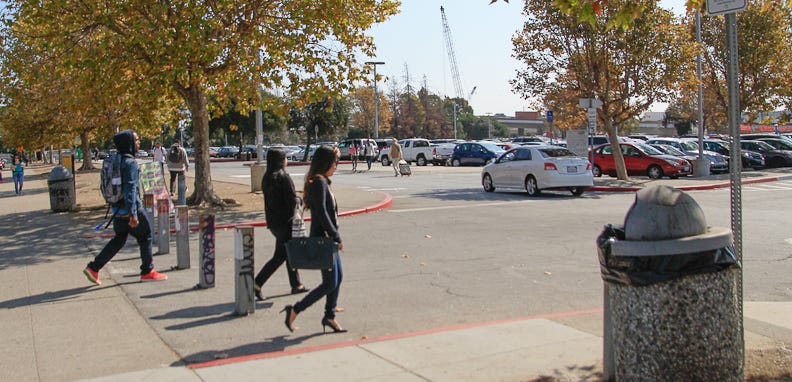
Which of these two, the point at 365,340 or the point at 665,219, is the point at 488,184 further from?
the point at 665,219

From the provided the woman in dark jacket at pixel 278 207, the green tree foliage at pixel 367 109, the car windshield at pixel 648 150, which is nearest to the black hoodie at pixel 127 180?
the woman in dark jacket at pixel 278 207

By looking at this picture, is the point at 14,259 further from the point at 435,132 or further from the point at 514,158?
the point at 435,132

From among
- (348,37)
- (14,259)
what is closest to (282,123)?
(348,37)

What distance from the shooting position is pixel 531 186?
21.5 meters

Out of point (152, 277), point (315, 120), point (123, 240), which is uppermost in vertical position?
point (315, 120)

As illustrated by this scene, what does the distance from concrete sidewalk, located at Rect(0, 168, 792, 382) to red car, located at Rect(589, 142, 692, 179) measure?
2268 cm

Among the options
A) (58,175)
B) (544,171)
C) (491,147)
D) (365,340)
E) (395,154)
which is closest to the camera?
(365,340)

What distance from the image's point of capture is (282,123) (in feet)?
224

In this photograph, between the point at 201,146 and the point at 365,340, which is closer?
the point at 365,340

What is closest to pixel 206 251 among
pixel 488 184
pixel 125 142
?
pixel 125 142

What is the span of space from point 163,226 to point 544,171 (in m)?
12.7

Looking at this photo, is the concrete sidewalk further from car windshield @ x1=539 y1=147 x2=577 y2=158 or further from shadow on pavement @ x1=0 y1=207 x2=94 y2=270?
car windshield @ x1=539 y1=147 x2=577 y2=158

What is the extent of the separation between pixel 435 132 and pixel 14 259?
8342 centimetres

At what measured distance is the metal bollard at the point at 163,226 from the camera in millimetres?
10852
